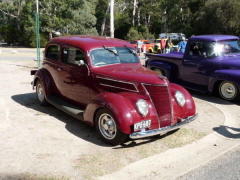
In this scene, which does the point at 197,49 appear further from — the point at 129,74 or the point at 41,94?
the point at 41,94

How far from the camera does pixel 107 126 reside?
4652mm

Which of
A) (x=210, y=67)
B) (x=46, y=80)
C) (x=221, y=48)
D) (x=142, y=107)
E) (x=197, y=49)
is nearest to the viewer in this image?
(x=142, y=107)

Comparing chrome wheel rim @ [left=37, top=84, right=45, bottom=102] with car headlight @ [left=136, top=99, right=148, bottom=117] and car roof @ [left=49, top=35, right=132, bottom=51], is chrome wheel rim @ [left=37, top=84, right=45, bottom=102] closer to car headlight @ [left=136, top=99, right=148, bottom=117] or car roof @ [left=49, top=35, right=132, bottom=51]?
car roof @ [left=49, top=35, right=132, bottom=51]

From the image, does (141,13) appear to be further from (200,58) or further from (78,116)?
(78,116)

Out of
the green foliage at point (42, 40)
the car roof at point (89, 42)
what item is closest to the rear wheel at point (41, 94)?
the car roof at point (89, 42)

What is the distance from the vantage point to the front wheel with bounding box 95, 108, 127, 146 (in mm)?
4450

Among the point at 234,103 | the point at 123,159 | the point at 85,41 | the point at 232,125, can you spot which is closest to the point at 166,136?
the point at 123,159

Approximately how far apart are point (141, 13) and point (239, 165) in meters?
46.2

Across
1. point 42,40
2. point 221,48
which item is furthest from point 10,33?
point 221,48

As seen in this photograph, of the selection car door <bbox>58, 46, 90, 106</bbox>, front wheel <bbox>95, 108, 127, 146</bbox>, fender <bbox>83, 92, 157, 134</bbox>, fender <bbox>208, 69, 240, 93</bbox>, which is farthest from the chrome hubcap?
front wheel <bbox>95, 108, 127, 146</bbox>

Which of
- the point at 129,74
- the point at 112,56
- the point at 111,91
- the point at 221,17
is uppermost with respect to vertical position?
the point at 221,17

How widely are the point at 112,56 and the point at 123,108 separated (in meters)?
1.69

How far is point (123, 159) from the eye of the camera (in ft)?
13.8

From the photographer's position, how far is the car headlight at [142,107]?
4422 mm
